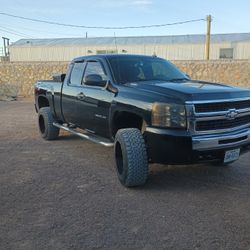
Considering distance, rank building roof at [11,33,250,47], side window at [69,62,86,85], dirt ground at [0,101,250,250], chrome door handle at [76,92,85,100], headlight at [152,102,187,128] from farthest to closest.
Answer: building roof at [11,33,250,47]
side window at [69,62,86,85]
chrome door handle at [76,92,85,100]
headlight at [152,102,187,128]
dirt ground at [0,101,250,250]

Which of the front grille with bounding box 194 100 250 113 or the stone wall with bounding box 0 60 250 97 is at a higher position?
the front grille with bounding box 194 100 250 113

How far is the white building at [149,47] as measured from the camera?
35.8 m

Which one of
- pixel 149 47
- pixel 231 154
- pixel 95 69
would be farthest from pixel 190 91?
pixel 149 47

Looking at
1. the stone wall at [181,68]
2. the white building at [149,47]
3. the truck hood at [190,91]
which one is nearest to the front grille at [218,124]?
the truck hood at [190,91]

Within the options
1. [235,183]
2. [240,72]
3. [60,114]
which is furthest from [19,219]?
[240,72]

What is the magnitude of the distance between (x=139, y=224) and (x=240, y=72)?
1822 cm

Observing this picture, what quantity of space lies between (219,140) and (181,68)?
16.9m

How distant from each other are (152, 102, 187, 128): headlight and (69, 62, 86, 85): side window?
253cm

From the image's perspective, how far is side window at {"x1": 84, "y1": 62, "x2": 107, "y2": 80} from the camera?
19.7ft

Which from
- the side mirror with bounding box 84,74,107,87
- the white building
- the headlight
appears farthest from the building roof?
the headlight

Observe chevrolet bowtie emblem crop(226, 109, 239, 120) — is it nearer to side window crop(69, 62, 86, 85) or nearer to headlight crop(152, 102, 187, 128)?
headlight crop(152, 102, 187, 128)

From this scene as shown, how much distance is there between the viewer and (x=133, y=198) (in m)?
4.63

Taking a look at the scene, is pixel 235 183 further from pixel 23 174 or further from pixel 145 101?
pixel 23 174

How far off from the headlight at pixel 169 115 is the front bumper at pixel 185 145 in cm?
8
